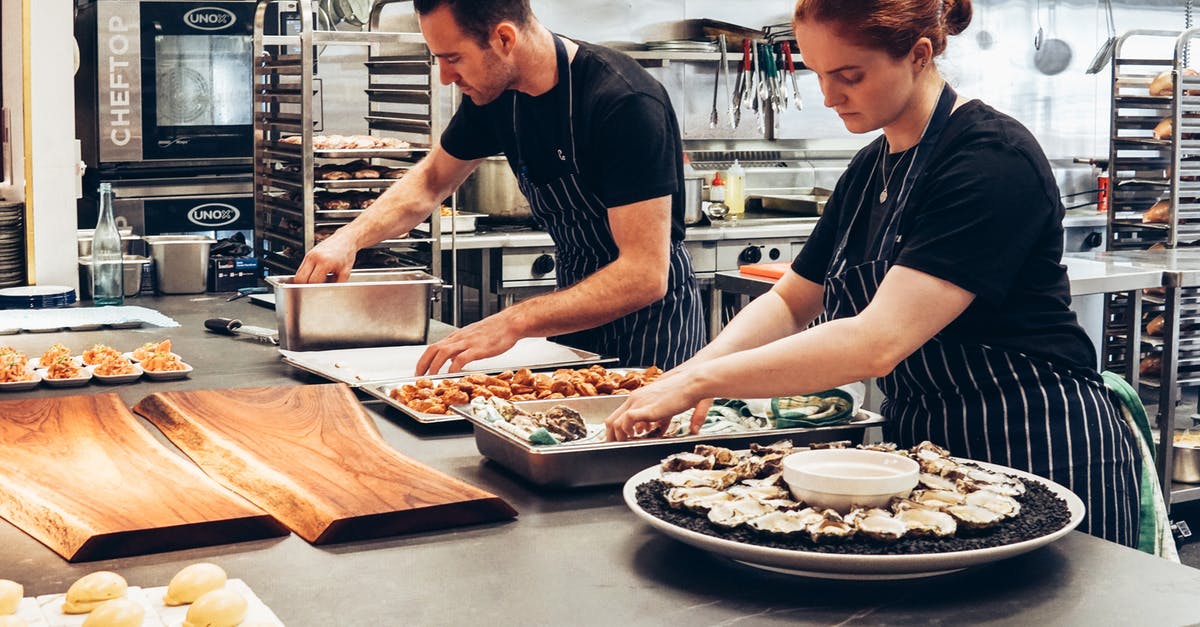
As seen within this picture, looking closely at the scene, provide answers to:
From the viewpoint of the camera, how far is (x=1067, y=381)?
1979mm

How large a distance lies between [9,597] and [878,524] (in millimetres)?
871

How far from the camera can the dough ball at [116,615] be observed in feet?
3.88

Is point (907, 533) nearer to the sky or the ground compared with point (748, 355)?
nearer to the ground

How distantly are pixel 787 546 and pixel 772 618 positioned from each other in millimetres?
88

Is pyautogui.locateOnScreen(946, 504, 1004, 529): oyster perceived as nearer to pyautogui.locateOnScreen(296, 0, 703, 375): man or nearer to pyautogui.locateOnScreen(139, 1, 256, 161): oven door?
pyautogui.locateOnScreen(296, 0, 703, 375): man

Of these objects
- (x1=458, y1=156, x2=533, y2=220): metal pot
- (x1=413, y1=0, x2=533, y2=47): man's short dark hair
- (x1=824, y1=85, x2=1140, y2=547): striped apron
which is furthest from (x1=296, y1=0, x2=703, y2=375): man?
(x1=458, y1=156, x2=533, y2=220): metal pot

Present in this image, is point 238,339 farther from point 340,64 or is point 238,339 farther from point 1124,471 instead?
point 340,64

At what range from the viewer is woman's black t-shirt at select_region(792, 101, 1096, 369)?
5.88 feet

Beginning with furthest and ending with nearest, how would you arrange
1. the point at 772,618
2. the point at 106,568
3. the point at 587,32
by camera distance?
the point at 587,32
the point at 106,568
the point at 772,618

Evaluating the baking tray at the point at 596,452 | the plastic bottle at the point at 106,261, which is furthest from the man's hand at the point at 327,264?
the baking tray at the point at 596,452

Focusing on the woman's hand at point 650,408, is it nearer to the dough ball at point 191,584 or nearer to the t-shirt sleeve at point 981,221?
the t-shirt sleeve at point 981,221

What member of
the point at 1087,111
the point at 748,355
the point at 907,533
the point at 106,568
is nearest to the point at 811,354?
the point at 748,355

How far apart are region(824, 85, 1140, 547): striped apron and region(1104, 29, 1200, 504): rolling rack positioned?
2712mm

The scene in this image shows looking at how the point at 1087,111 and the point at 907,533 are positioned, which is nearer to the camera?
the point at 907,533
